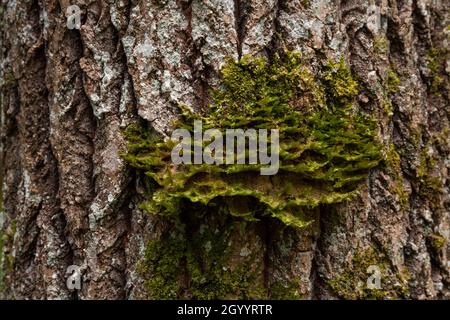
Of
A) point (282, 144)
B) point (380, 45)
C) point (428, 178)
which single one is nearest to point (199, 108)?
point (282, 144)

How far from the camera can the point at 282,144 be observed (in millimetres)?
1843

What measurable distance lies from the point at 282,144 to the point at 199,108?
1.35 ft

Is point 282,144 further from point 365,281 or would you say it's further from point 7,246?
point 7,246

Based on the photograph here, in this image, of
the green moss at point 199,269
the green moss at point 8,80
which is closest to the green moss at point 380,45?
the green moss at point 199,269

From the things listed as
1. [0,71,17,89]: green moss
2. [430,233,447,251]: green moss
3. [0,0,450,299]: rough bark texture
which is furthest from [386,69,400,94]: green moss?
[0,71,17,89]: green moss

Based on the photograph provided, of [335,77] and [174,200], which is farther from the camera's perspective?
[335,77]

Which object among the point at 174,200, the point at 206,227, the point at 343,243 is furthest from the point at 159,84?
the point at 343,243

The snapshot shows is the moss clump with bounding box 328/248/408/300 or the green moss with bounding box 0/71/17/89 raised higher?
the green moss with bounding box 0/71/17/89

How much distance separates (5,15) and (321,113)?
1858 mm

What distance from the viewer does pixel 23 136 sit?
236 centimetres

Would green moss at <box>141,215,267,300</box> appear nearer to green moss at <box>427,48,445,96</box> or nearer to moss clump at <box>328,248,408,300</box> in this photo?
moss clump at <box>328,248,408,300</box>

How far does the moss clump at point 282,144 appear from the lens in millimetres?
1817

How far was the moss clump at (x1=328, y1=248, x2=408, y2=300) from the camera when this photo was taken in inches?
81.6

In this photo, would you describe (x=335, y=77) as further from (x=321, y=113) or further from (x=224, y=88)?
(x=224, y=88)
